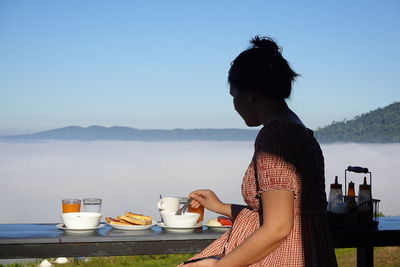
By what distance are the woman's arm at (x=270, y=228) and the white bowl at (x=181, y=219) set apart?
850 mm

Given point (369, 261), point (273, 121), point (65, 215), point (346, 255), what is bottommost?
point (346, 255)

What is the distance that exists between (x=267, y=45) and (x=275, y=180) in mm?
565

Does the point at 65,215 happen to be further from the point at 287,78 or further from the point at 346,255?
the point at 346,255

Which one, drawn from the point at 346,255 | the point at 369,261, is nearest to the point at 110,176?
the point at 346,255

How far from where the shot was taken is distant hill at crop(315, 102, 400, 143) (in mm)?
33188

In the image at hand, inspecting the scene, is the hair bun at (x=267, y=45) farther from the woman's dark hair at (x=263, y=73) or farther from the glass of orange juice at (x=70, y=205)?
the glass of orange juice at (x=70, y=205)

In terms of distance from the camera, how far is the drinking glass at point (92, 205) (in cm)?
A: 309

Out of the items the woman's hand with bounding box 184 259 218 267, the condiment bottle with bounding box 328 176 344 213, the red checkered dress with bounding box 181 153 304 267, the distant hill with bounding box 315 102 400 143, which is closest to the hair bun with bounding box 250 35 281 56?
the red checkered dress with bounding box 181 153 304 267

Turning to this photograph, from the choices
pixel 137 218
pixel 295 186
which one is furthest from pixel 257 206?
pixel 137 218

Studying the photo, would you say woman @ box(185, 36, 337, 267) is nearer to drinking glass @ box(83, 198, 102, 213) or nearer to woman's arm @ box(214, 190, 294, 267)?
woman's arm @ box(214, 190, 294, 267)

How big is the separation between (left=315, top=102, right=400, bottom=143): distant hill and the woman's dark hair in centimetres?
3105

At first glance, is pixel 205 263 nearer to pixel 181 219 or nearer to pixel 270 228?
pixel 270 228

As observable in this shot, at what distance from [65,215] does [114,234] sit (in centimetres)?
25

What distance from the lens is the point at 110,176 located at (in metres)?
46.8
